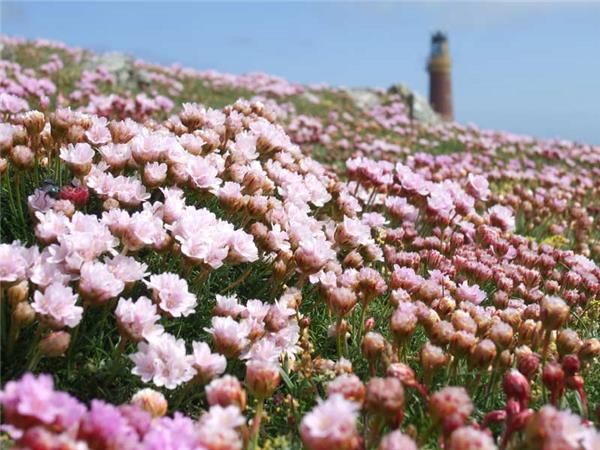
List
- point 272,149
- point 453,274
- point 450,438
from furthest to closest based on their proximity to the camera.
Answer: point 272,149
point 453,274
point 450,438

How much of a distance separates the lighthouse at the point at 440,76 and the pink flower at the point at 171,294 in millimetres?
37619

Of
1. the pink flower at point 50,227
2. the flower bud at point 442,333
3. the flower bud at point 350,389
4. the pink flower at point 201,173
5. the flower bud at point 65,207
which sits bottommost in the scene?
the flower bud at point 350,389

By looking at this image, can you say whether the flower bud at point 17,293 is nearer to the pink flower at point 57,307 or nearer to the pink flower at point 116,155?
the pink flower at point 57,307

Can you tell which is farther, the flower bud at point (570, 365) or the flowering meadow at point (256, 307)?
the flower bud at point (570, 365)

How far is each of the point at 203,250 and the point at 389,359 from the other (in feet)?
3.09

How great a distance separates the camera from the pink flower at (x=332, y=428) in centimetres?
186

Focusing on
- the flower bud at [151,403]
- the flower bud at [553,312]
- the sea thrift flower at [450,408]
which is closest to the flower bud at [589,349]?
the flower bud at [553,312]

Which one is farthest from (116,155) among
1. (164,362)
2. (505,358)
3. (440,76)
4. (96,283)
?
(440,76)

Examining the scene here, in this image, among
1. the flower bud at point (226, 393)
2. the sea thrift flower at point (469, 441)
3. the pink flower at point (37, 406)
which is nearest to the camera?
the pink flower at point (37, 406)

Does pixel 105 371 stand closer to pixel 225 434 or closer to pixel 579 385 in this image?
pixel 225 434

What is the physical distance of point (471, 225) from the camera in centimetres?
508

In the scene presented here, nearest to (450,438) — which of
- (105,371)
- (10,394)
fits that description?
(10,394)

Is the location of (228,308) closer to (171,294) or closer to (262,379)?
(171,294)

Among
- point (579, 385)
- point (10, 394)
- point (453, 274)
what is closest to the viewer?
point (10, 394)
